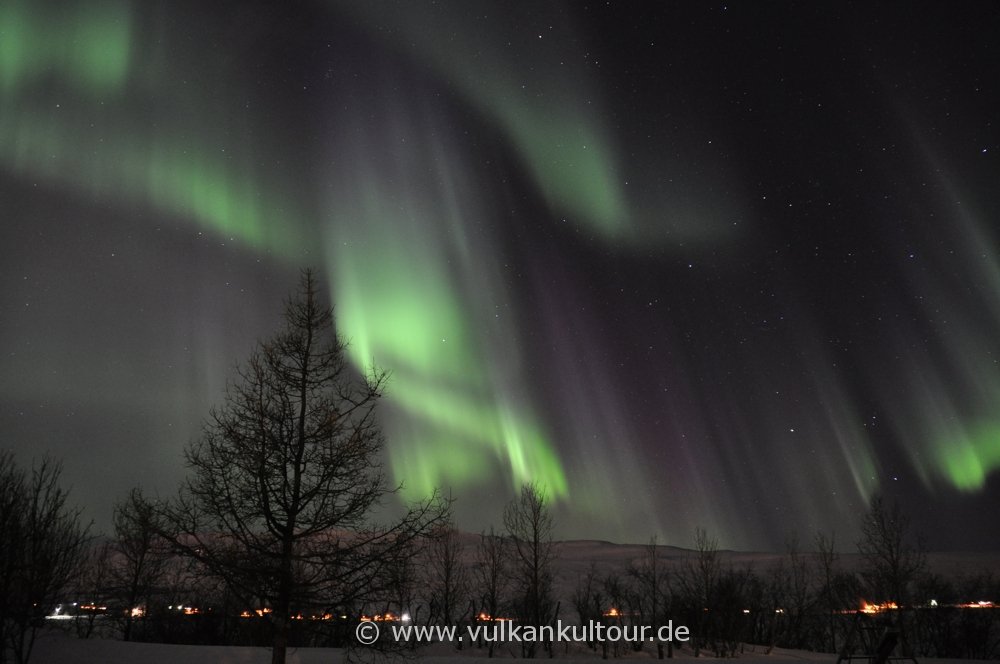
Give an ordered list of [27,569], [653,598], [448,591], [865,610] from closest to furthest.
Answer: [27,569] < [865,610] < [653,598] < [448,591]

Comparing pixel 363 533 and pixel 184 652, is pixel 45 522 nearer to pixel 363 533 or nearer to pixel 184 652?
pixel 363 533

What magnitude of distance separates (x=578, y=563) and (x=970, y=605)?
308ft

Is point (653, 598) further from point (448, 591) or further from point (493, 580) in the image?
point (448, 591)

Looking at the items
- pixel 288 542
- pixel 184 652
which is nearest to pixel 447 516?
pixel 288 542

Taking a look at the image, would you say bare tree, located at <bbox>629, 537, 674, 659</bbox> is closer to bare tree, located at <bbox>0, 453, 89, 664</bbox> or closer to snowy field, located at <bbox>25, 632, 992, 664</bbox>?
snowy field, located at <bbox>25, 632, 992, 664</bbox>

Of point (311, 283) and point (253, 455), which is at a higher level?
point (311, 283)

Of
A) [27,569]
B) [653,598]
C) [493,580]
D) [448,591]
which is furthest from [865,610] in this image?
[27,569]

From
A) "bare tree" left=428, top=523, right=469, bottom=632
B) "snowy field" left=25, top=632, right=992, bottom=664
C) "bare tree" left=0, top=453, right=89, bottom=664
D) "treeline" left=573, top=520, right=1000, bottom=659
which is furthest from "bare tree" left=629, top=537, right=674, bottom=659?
Result: "bare tree" left=0, top=453, right=89, bottom=664

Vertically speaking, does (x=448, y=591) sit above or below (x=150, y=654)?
below

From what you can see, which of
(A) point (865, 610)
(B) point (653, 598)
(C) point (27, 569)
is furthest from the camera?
(B) point (653, 598)

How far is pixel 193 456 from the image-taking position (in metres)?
15.9

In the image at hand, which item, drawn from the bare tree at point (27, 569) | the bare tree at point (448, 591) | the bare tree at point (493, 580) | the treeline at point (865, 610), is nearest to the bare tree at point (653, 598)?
the treeline at point (865, 610)

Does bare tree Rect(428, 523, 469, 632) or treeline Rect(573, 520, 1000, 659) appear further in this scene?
bare tree Rect(428, 523, 469, 632)

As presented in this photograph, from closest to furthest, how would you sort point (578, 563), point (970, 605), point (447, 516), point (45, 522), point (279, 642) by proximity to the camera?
1. point (279, 642)
2. point (447, 516)
3. point (45, 522)
4. point (970, 605)
5. point (578, 563)
